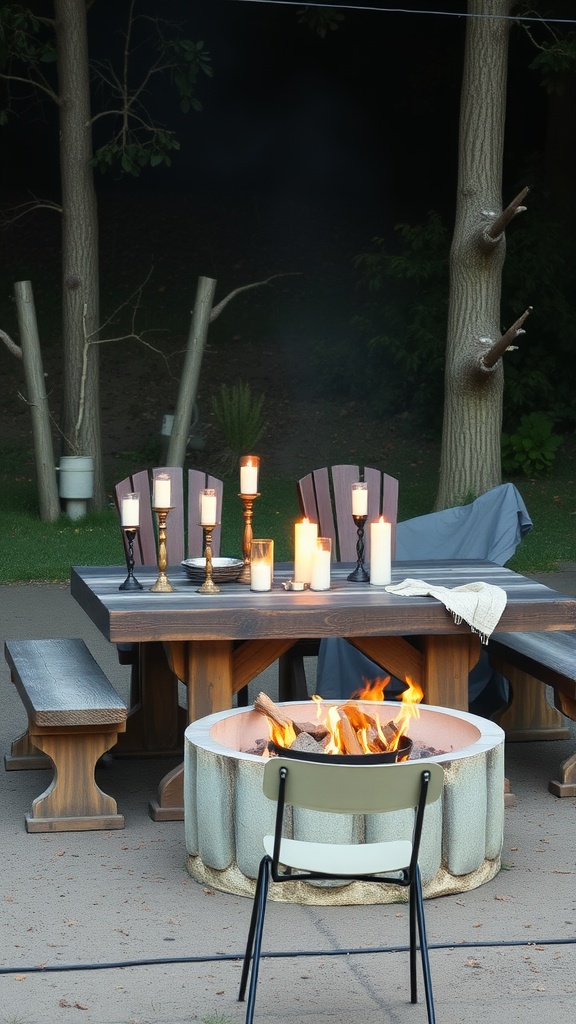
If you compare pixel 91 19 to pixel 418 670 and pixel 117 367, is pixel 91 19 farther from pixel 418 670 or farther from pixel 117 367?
pixel 418 670

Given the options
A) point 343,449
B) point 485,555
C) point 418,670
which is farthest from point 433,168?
point 418,670

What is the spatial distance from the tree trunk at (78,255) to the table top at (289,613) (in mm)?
7121

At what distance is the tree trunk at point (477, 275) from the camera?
1087 cm

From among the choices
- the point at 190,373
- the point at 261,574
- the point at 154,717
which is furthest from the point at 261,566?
the point at 190,373

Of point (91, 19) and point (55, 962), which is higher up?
point (91, 19)

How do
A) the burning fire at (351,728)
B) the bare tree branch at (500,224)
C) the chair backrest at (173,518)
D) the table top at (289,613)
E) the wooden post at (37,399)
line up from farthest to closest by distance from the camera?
the wooden post at (37,399), the bare tree branch at (500,224), the chair backrest at (173,518), the table top at (289,613), the burning fire at (351,728)

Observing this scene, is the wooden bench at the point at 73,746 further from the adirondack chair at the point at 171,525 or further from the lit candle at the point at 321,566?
the adirondack chair at the point at 171,525

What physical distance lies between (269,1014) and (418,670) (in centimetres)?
200

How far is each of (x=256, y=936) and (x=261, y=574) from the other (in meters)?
2.13

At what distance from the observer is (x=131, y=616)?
450 cm

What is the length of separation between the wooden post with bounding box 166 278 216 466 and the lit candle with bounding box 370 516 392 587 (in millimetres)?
6817

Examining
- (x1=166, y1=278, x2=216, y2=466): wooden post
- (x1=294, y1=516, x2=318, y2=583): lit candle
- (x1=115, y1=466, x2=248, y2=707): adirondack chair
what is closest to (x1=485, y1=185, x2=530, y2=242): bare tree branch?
(x1=166, y1=278, x2=216, y2=466): wooden post

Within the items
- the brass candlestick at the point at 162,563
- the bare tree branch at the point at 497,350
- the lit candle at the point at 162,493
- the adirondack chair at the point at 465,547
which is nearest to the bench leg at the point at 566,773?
the adirondack chair at the point at 465,547

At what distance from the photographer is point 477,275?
35.9 feet
